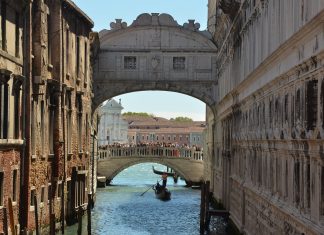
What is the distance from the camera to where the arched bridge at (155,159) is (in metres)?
38.9

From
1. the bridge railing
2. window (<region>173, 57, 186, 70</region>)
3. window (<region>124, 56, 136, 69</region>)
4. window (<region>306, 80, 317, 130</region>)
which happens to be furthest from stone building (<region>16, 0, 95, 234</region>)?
the bridge railing

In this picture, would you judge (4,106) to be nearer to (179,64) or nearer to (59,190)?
(59,190)

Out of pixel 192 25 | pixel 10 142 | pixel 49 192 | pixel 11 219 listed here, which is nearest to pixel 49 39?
pixel 49 192

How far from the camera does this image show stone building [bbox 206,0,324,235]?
30.0ft

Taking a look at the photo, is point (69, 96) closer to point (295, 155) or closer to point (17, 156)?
point (17, 156)

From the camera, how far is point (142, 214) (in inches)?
1016

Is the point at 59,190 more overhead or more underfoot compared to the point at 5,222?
more overhead

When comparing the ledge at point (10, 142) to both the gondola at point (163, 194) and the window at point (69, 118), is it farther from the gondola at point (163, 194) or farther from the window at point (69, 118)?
the gondola at point (163, 194)

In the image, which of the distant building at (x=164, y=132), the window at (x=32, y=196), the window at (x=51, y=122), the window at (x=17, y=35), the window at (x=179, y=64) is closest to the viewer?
the window at (x=17, y=35)

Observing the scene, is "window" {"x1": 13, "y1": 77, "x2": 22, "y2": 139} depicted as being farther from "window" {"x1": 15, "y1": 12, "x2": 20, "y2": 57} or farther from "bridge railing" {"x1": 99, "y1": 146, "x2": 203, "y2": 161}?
"bridge railing" {"x1": 99, "y1": 146, "x2": 203, "y2": 161}

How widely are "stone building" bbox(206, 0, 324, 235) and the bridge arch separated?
583cm

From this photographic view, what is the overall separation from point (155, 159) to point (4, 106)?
2661 centimetres

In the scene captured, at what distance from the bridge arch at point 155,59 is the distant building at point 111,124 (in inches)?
2756

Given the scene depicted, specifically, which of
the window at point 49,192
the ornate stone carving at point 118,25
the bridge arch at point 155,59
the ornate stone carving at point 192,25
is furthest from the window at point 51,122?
A: the ornate stone carving at point 192,25
